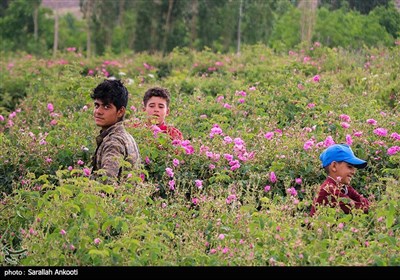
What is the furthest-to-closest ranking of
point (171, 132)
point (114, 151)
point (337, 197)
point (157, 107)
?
1. point (157, 107)
2. point (171, 132)
3. point (114, 151)
4. point (337, 197)

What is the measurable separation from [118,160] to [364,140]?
8.46 ft

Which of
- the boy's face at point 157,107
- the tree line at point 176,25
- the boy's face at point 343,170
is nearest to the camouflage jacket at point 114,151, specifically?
the boy's face at point 343,170

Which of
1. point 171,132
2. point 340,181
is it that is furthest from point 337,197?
point 171,132

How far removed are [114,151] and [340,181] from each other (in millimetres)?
1540

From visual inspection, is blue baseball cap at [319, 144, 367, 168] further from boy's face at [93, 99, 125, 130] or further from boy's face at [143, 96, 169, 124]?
boy's face at [143, 96, 169, 124]

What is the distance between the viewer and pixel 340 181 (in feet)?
20.1

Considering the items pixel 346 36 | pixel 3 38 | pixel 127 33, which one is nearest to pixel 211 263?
pixel 346 36

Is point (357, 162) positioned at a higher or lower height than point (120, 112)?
lower

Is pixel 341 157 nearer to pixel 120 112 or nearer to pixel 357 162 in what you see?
pixel 357 162

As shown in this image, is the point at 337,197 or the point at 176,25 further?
the point at 176,25

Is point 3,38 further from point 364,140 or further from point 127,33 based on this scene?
point 364,140

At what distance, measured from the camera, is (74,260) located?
15.7ft

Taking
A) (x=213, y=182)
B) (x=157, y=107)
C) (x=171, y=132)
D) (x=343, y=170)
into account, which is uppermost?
(x=343, y=170)

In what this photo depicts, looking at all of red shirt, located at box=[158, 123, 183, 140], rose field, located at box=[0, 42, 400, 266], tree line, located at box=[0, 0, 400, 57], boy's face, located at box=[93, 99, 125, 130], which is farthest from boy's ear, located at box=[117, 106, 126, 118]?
tree line, located at box=[0, 0, 400, 57]
